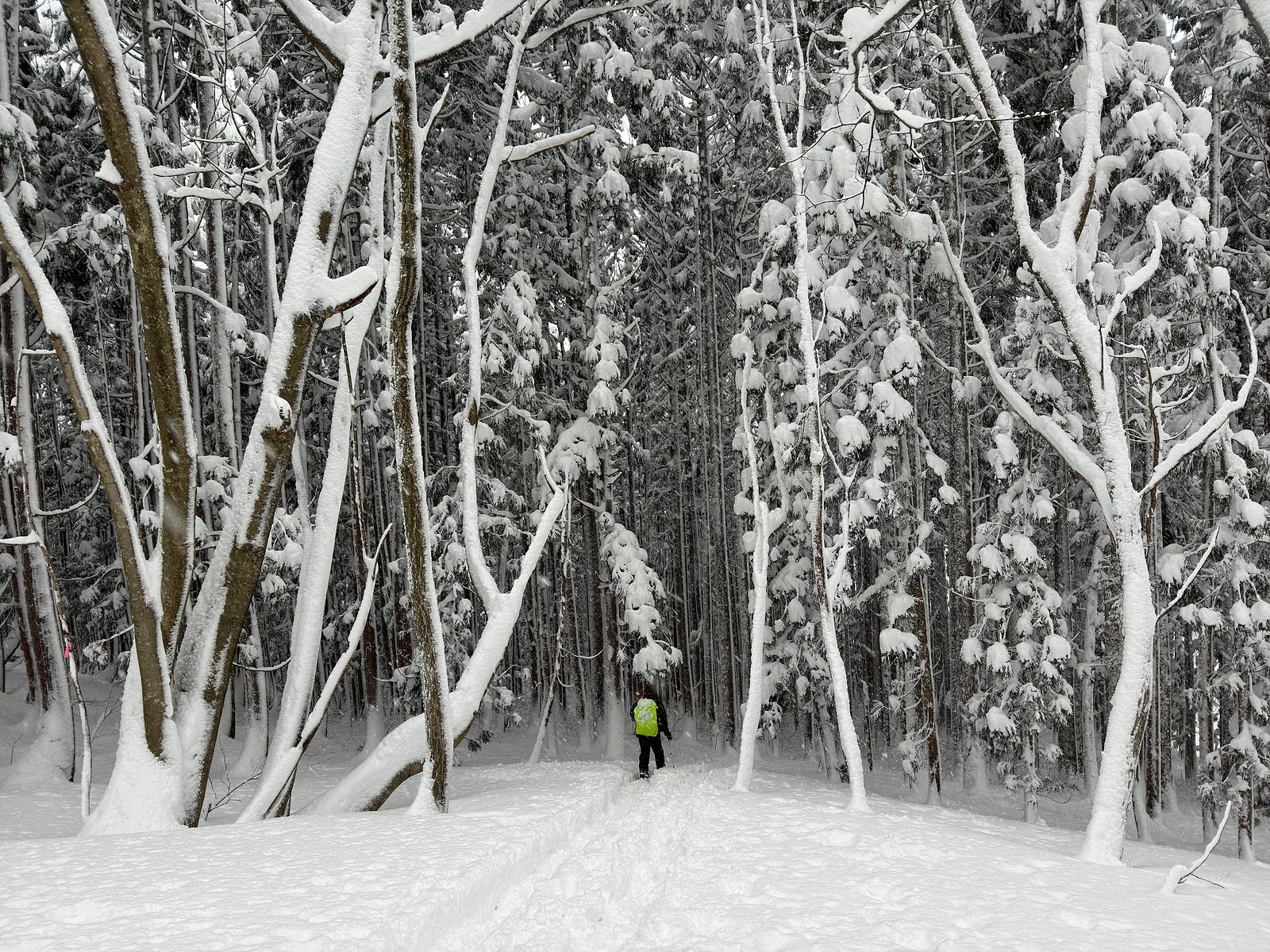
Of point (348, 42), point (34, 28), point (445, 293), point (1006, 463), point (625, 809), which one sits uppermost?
point (34, 28)

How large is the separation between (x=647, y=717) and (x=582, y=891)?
20.7ft

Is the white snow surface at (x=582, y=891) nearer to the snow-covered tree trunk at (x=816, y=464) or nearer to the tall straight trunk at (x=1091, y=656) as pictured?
the snow-covered tree trunk at (x=816, y=464)

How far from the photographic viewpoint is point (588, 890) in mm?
5477

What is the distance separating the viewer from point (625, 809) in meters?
8.87

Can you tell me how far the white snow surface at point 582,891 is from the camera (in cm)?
388

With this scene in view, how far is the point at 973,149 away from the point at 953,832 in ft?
43.9

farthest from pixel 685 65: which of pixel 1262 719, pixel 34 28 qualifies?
pixel 1262 719

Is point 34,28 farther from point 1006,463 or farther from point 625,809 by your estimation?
point 1006,463

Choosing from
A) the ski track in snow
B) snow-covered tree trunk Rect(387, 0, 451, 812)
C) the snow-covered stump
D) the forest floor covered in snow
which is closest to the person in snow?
the forest floor covered in snow

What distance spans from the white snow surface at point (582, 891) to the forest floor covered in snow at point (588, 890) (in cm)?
2

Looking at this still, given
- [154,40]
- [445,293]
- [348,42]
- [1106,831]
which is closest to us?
[1106,831]

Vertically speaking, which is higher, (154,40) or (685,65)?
(685,65)

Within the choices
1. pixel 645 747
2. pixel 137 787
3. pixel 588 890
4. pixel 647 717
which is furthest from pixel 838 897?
pixel 645 747

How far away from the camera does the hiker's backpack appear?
11672 mm
